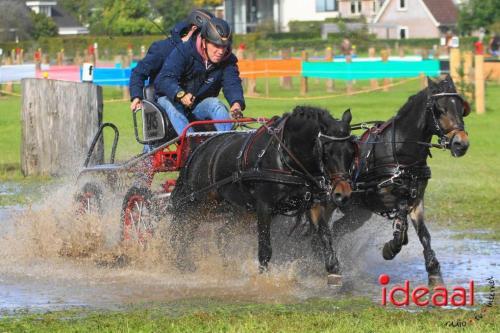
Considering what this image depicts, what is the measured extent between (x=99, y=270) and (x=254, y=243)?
57.2 inches

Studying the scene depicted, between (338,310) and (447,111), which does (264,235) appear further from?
(447,111)

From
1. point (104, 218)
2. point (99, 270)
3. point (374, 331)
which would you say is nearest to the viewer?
point (374, 331)

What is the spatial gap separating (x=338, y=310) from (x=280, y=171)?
1.49m

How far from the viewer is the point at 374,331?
7824mm

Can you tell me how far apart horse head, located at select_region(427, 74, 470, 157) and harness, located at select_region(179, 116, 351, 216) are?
0.99m

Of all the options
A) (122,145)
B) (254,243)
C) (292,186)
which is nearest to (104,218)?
(254,243)

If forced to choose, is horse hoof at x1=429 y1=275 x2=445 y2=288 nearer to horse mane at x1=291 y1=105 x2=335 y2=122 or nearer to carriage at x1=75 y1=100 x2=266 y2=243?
horse mane at x1=291 y1=105 x2=335 y2=122

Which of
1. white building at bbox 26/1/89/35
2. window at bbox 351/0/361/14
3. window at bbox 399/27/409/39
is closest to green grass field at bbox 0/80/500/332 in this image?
white building at bbox 26/1/89/35

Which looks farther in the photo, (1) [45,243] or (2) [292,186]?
(1) [45,243]

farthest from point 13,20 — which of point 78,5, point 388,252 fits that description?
point 388,252

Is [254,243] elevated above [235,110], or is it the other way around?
[235,110]

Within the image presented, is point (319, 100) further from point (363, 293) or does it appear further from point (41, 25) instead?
point (41, 25)

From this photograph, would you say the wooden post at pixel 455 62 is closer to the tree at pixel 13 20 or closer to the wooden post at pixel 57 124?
the wooden post at pixel 57 124

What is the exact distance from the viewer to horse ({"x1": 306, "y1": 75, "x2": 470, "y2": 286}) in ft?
32.4
